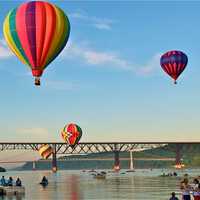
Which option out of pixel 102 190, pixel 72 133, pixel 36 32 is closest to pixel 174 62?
pixel 102 190

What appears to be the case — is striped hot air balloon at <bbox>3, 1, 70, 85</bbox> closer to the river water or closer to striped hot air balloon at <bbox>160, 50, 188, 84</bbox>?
the river water

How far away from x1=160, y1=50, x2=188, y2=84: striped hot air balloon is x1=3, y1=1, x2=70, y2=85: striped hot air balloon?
82.9ft

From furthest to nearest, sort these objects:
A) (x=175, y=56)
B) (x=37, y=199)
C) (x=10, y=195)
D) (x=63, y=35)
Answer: (x=175, y=56) < (x=10, y=195) < (x=37, y=199) < (x=63, y=35)

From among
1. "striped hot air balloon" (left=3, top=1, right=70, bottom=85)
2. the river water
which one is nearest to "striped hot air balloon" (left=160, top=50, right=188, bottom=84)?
the river water

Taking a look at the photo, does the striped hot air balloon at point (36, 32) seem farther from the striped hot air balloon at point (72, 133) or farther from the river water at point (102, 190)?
the striped hot air balloon at point (72, 133)

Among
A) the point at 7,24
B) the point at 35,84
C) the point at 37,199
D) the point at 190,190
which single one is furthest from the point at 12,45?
the point at 190,190

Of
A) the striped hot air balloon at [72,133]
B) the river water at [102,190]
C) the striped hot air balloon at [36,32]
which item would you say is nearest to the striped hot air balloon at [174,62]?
the river water at [102,190]

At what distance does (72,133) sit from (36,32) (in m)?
59.6

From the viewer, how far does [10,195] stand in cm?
5766

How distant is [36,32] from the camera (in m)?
46.5

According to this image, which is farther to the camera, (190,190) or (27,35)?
(27,35)

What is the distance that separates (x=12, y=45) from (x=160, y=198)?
55.4 feet

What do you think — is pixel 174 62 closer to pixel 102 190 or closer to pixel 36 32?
pixel 102 190

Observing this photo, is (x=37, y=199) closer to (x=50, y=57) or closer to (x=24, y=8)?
(x=50, y=57)
